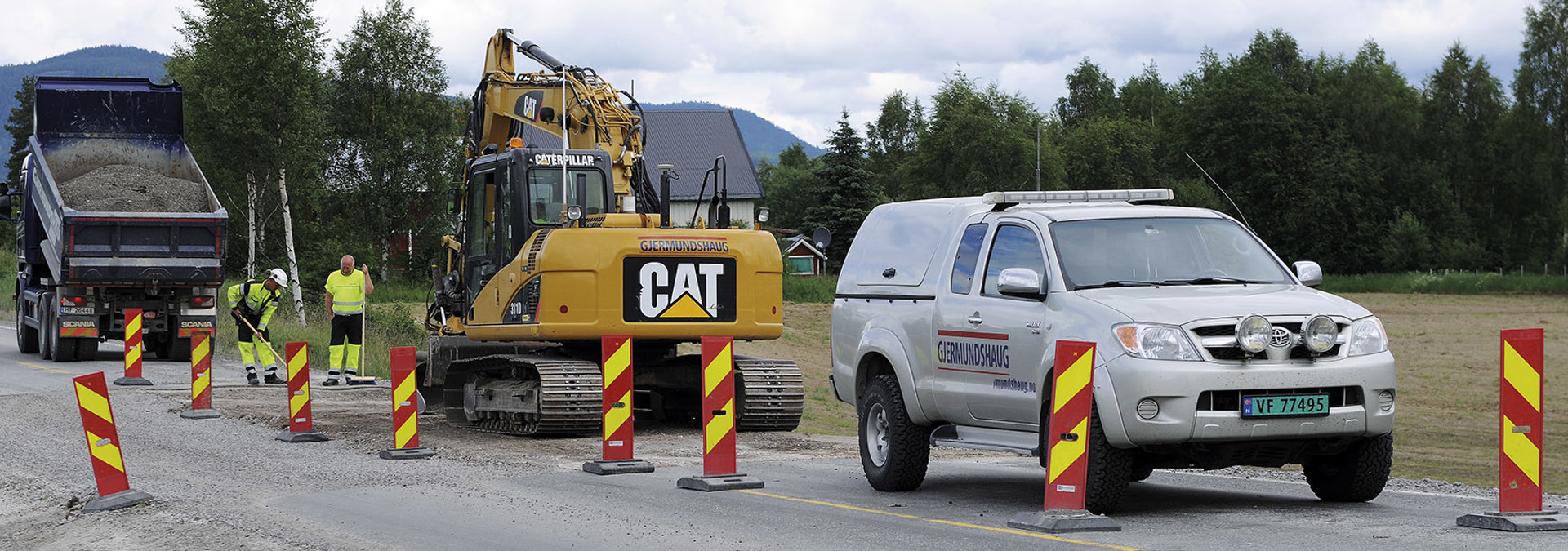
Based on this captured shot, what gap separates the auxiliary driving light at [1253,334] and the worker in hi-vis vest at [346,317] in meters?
15.6

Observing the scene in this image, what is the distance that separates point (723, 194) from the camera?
1748 centimetres

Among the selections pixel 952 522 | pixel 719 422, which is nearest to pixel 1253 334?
pixel 952 522

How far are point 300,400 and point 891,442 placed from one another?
696 cm

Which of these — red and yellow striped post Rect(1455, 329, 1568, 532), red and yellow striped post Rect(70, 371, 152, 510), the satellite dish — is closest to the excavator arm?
the satellite dish

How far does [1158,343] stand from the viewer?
916 centimetres

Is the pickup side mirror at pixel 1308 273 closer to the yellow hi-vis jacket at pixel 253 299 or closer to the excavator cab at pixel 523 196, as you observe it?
the excavator cab at pixel 523 196

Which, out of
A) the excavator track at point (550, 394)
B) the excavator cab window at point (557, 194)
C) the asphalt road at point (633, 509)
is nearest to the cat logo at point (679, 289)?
the excavator track at point (550, 394)

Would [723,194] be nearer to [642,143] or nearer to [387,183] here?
[642,143]

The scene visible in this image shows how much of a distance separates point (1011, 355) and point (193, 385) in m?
11.2

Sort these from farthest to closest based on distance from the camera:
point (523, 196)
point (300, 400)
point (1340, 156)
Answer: point (1340, 156)
point (523, 196)
point (300, 400)

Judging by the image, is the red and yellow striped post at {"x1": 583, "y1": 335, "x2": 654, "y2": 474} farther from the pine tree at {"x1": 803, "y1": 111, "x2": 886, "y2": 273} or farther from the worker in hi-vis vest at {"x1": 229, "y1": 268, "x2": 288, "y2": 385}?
the pine tree at {"x1": 803, "y1": 111, "x2": 886, "y2": 273}

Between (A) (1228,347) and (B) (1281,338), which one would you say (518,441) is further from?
(B) (1281,338)

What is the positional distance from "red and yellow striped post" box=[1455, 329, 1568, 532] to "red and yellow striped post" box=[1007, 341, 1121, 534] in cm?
203

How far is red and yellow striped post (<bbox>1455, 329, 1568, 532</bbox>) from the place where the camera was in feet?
28.7
